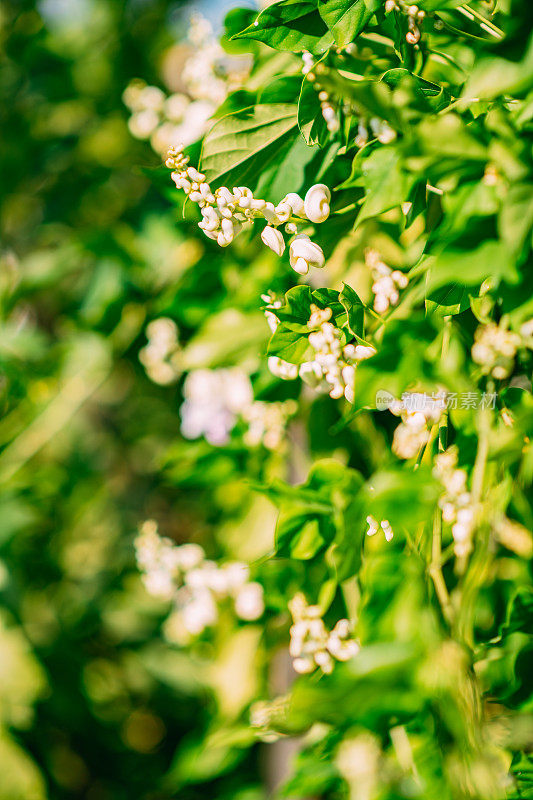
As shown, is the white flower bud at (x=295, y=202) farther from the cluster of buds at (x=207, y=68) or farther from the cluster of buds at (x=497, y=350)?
the cluster of buds at (x=207, y=68)

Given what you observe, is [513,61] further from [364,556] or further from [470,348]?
[364,556]

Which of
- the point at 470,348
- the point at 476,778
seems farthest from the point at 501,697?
the point at 470,348

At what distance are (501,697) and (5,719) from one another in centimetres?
81

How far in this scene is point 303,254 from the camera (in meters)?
0.34

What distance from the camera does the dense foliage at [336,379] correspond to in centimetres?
27

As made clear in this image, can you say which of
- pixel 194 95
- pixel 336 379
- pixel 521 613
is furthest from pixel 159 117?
pixel 521 613

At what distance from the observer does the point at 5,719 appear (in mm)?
919

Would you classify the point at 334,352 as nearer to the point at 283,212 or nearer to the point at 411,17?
the point at 283,212

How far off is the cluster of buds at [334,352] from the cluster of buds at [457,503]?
2.5 inches

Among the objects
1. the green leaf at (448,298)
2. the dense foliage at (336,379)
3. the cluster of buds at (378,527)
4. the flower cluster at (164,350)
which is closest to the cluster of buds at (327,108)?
the dense foliage at (336,379)

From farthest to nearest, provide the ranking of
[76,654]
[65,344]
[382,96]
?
[76,654] → [65,344] → [382,96]

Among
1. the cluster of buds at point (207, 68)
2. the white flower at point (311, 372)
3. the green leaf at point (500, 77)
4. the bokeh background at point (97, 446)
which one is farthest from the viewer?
the bokeh background at point (97, 446)

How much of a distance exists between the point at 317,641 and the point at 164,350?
1.16ft

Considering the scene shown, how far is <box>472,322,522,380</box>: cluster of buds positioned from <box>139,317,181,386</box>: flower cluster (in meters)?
0.36
